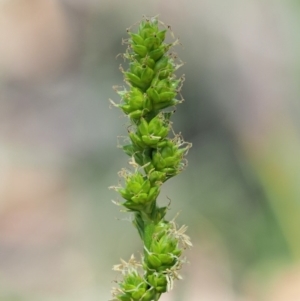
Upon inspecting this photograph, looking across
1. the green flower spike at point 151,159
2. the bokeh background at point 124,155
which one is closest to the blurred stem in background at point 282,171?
the bokeh background at point 124,155

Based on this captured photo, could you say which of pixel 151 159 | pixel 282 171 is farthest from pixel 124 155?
pixel 151 159

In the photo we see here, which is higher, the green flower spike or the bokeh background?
the bokeh background

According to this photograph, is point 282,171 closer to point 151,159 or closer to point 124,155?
point 124,155

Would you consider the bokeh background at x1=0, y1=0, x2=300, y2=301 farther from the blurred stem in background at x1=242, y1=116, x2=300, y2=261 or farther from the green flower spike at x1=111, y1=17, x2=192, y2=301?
the green flower spike at x1=111, y1=17, x2=192, y2=301

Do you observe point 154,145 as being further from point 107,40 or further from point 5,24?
point 5,24

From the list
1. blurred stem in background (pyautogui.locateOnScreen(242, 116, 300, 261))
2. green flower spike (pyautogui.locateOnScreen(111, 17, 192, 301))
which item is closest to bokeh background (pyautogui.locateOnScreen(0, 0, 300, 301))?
blurred stem in background (pyautogui.locateOnScreen(242, 116, 300, 261))

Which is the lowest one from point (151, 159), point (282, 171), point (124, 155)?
point (151, 159)

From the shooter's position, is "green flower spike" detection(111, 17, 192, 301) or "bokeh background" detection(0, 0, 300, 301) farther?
"bokeh background" detection(0, 0, 300, 301)
